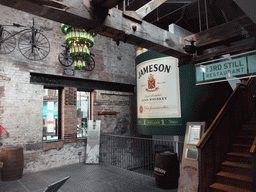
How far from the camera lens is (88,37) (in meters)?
5.66

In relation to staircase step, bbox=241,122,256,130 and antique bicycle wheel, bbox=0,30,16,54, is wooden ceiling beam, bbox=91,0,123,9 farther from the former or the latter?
staircase step, bbox=241,122,256,130

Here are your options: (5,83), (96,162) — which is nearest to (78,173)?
(96,162)

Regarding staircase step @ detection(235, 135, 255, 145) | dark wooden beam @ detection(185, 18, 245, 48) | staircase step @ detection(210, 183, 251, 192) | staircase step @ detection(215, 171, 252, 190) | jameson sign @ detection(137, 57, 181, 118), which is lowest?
staircase step @ detection(210, 183, 251, 192)

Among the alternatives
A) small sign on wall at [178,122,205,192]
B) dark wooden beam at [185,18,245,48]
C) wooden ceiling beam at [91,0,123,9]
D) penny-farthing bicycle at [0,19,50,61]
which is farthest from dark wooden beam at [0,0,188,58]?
penny-farthing bicycle at [0,19,50,61]

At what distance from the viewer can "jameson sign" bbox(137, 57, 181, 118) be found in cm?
567

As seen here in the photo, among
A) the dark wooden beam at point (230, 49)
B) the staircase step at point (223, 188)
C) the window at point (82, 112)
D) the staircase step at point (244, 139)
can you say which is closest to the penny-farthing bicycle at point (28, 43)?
the window at point (82, 112)

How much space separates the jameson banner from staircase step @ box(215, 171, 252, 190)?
408cm

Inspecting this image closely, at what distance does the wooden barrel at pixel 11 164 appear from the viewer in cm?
500

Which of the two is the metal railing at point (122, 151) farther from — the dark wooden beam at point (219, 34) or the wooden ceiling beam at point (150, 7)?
the wooden ceiling beam at point (150, 7)

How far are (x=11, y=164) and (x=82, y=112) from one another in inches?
125

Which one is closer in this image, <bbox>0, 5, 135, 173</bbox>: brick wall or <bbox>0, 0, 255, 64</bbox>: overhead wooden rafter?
<bbox>0, 0, 255, 64</bbox>: overhead wooden rafter

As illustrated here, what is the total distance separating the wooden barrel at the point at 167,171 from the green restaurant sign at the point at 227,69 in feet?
6.36

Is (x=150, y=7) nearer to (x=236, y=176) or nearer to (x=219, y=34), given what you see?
(x=219, y=34)

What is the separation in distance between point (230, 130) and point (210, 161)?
1.34 metres
